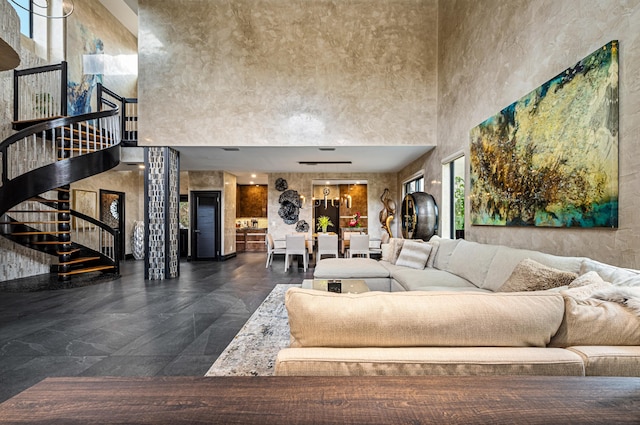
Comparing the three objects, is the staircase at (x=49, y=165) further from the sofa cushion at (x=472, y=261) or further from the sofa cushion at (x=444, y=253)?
the sofa cushion at (x=472, y=261)

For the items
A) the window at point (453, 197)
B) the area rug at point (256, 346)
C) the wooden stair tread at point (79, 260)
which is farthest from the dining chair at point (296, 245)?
the wooden stair tread at point (79, 260)

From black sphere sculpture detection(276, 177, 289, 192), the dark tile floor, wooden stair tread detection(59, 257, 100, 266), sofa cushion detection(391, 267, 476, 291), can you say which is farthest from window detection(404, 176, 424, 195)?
wooden stair tread detection(59, 257, 100, 266)

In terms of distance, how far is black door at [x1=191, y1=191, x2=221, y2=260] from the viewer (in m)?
8.49

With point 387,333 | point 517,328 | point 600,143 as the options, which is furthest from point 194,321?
point 600,143

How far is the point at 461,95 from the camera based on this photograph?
14.4 feet

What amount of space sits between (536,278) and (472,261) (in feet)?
4.07

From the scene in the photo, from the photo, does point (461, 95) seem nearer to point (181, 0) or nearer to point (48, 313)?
point (181, 0)

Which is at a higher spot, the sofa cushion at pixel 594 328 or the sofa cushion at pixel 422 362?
the sofa cushion at pixel 594 328

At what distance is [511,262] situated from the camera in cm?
267

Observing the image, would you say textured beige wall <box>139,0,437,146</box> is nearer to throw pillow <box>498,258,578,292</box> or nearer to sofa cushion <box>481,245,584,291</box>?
sofa cushion <box>481,245,584,291</box>

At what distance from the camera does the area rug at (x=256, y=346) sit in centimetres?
220

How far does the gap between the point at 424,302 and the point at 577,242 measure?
7.00ft

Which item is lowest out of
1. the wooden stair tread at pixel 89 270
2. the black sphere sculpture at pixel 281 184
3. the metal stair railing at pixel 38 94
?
the wooden stair tread at pixel 89 270

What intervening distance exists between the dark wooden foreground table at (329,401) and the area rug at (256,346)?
1509 millimetres
